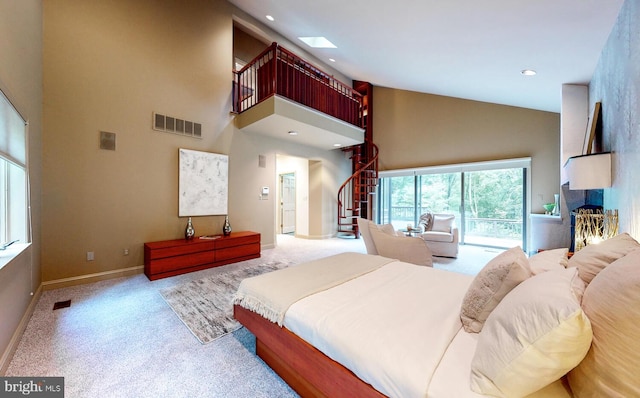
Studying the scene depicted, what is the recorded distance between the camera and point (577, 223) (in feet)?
9.00

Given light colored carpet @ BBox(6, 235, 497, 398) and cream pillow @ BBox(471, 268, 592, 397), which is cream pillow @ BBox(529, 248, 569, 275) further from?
light colored carpet @ BBox(6, 235, 497, 398)

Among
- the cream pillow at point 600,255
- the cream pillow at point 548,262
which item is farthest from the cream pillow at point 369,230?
the cream pillow at point 600,255

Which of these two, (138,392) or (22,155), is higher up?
(22,155)

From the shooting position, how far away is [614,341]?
0.71m

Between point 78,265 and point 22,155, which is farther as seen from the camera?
point 78,265

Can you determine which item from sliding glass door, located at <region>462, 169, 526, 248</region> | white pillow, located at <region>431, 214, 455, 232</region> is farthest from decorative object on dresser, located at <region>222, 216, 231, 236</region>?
sliding glass door, located at <region>462, 169, 526, 248</region>

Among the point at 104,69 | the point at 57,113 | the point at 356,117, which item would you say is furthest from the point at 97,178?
the point at 356,117

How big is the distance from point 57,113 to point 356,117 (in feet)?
17.7

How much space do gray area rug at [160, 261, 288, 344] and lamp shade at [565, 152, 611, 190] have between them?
11.4 ft

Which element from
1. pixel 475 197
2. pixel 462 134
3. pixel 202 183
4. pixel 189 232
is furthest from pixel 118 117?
pixel 475 197

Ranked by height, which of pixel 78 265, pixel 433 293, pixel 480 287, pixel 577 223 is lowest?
pixel 78 265

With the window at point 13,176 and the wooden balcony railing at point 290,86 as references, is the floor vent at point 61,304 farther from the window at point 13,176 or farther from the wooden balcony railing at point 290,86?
the wooden balcony railing at point 290,86

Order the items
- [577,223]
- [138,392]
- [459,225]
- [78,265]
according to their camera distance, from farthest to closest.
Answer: [459,225] → [78,265] → [577,223] → [138,392]

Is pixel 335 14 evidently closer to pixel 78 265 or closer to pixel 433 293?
pixel 433 293
